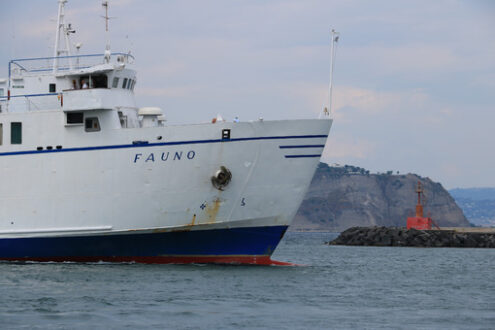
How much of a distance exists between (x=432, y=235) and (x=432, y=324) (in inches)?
2025

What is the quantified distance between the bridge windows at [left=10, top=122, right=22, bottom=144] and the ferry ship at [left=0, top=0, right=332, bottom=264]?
35 millimetres

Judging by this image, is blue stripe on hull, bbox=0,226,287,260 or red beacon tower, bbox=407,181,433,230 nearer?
blue stripe on hull, bbox=0,226,287,260

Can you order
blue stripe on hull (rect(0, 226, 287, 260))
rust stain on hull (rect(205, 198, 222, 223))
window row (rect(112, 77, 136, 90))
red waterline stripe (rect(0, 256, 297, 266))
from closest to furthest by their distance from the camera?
rust stain on hull (rect(205, 198, 222, 223)) < blue stripe on hull (rect(0, 226, 287, 260)) < red waterline stripe (rect(0, 256, 297, 266)) < window row (rect(112, 77, 136, 90))

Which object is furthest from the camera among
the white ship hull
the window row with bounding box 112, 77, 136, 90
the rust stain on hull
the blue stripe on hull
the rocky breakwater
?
the rocky breakwater

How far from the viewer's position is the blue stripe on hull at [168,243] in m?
28.2

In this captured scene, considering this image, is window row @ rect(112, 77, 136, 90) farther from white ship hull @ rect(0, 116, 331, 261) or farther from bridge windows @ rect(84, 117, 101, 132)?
white ship hull @ rect(0, 116, 331, 261)

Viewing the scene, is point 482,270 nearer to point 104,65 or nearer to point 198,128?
point 198,128

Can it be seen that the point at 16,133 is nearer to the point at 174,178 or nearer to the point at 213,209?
the point at 174,178

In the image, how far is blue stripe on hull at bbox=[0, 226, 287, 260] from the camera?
2825 centimetres

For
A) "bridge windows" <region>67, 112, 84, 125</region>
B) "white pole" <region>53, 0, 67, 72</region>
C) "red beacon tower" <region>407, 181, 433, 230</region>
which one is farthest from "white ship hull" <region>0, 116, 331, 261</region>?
"red beacon tower" <region>407, 181, 433, 230</region>

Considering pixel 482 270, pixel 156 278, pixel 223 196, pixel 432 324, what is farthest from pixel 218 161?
pixel 482 270

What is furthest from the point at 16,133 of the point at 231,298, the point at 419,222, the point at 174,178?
the point at 419,222

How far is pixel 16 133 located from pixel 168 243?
665 centimetres

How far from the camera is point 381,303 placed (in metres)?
22.3
